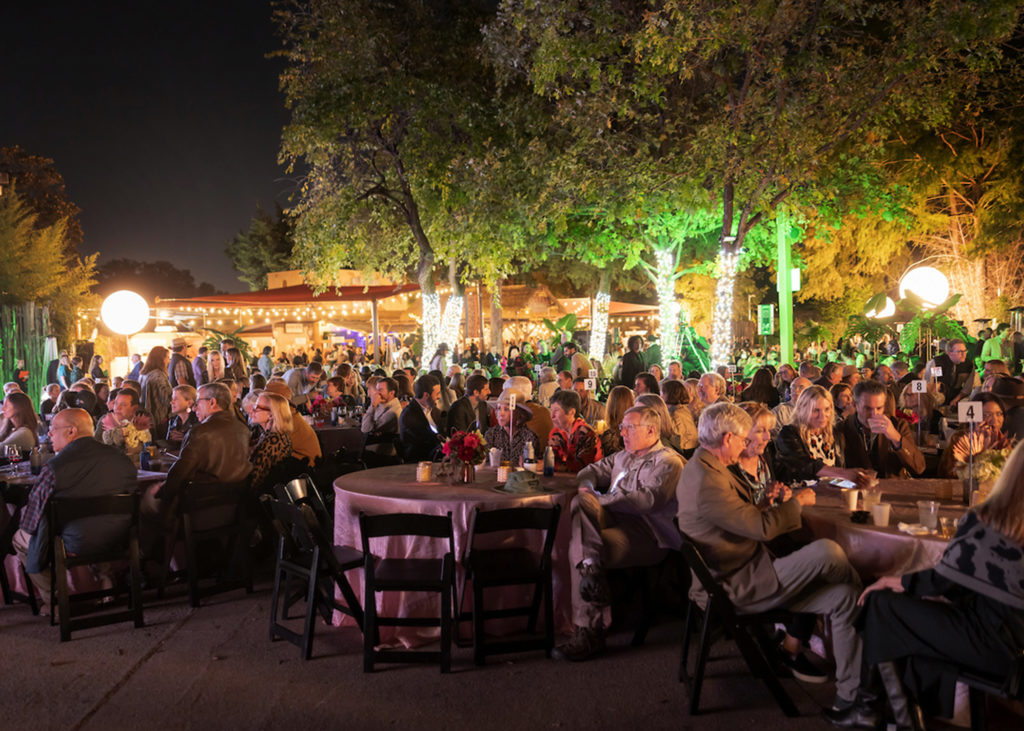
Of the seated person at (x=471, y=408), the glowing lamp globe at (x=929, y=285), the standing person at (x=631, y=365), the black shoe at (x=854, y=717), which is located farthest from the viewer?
the glowing lamp globe at (x=929, y=285)

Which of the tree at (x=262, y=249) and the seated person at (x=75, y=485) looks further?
the tree at (x=262, y=249)

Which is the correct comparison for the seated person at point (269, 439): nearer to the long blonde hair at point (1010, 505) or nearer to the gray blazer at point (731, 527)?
the gray blazer at point (731, 527)

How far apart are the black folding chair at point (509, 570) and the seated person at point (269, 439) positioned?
2.19 meters

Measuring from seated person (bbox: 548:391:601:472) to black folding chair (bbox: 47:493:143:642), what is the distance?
→ 2825 millimetres

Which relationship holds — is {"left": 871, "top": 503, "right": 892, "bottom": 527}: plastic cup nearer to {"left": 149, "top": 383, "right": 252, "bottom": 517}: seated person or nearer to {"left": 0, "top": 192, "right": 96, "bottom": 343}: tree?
{"left": 149, "top": 383, "right": 252, "bottom": 517}: seated person

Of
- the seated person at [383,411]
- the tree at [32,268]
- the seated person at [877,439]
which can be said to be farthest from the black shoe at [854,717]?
the tree at [32,268]

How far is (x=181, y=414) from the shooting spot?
307 inches

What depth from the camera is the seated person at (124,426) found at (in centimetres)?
708

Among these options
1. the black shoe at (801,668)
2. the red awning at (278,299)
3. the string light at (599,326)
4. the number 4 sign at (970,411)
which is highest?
the red awning at (278,299)

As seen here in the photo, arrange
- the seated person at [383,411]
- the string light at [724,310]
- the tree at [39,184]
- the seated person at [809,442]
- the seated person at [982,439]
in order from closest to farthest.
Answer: the seated person at [982,439] < the seated person at [809,442] < the seated person at [383,411] < the string light at [724,310] < the tree at [39,184]

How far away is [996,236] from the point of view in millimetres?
22312

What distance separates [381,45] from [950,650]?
15.0 meters

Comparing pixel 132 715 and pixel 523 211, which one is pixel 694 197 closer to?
pixel 523 211

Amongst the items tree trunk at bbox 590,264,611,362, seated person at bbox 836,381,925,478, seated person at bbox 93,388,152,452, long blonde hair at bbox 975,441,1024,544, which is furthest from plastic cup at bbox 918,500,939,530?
tree trunk at bbox 590,264,611,362
